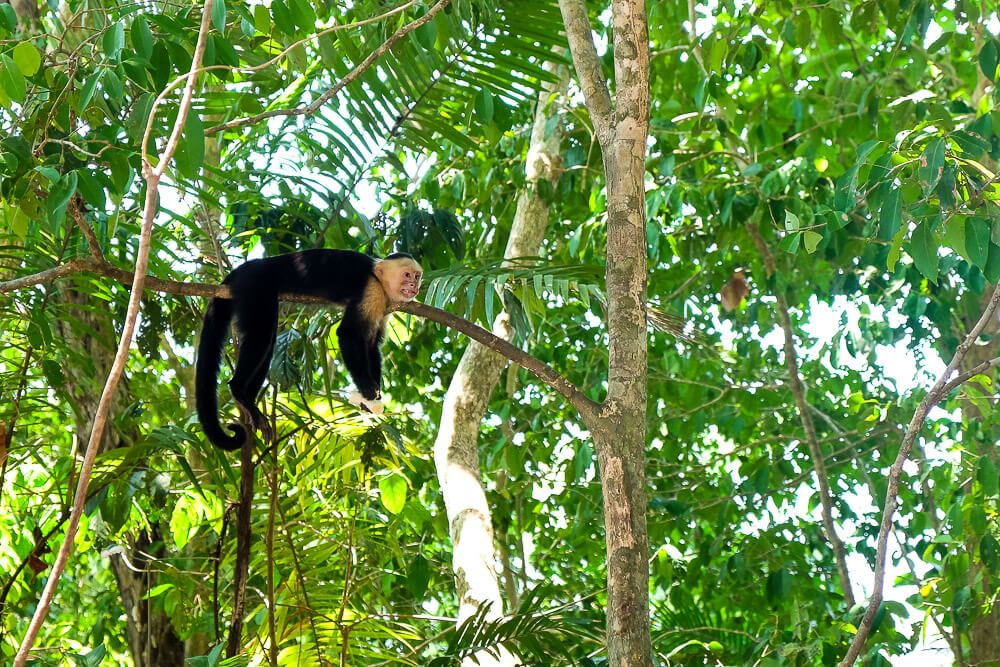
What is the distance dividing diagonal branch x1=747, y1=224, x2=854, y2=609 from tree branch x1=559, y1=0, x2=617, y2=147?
2399 millimetres

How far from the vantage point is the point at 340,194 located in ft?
11.9

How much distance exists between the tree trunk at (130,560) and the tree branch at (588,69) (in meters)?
2.40

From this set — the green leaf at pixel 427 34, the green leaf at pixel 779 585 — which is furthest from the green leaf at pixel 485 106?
the green leaf at pixel 779 585

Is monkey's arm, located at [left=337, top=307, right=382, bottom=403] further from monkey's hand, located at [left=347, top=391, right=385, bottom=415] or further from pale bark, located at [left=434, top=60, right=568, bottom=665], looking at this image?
pale bark, located at [left=434, top=60, right=568, bottom=665]

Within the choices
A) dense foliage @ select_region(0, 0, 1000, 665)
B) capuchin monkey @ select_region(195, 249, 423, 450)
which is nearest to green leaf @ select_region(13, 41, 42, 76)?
dense foliage @ select_region(0, 0, 1000, 665)

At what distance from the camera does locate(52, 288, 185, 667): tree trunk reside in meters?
4.01

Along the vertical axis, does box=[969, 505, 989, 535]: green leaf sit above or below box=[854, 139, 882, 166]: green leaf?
below

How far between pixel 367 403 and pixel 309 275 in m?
0.61

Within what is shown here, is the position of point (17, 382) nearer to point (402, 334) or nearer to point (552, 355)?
point (402, 334)

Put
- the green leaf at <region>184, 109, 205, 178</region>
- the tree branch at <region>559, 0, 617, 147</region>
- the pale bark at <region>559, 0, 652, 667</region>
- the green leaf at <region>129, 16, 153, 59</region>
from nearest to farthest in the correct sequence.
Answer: the pale bark at <region>559, 0, 652, 667</region>
the green leaf at <region>184, 109, 205, 178</region>
the green leaf at <region>129, 16, 153, 59</region>
the tree branch at <region>559, 0, 617, 147</region>

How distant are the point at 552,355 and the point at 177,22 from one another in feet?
12.1

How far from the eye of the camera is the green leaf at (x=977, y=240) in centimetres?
228

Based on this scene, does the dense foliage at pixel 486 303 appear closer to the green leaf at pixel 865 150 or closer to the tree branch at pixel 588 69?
the green leaf at pixel 865 150

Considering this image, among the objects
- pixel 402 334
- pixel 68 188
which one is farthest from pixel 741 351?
pixel 68 188
